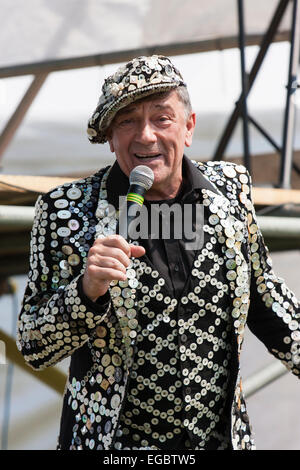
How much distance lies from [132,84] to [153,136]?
109 millimetres

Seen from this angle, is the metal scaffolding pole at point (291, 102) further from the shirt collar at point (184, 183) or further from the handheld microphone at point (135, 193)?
the handheld microphone at point (135, 193)

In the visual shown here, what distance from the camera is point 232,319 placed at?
1847 mm

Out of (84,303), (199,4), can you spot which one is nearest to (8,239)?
(199,4)

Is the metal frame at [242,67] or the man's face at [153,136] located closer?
the man's face at [153,136]

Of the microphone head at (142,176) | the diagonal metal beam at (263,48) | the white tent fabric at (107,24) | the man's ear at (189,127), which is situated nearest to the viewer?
the microphone head at (142,176)

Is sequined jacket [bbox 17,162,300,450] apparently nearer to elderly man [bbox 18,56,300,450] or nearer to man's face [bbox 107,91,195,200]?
elderly man [bbox 18,56,300,450]

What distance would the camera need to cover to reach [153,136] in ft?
5.94

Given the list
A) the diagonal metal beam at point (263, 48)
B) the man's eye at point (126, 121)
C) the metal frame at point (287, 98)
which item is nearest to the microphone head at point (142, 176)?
the man's eye at point (126, 121)

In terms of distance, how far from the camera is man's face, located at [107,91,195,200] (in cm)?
182

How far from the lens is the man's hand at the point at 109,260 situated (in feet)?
5.13

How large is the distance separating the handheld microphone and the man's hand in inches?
1.3

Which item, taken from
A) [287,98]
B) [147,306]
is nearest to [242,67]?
[287,98]

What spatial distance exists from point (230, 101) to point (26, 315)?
4333 mm

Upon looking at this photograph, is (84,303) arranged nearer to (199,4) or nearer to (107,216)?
(107,216)
